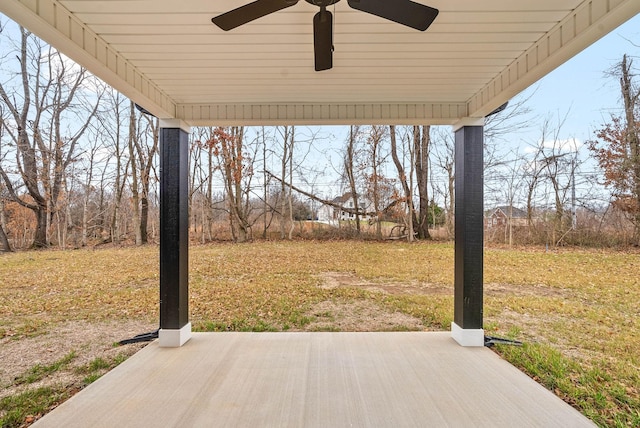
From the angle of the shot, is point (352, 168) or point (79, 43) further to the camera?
point (352, 168)

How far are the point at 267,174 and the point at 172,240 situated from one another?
4065mm

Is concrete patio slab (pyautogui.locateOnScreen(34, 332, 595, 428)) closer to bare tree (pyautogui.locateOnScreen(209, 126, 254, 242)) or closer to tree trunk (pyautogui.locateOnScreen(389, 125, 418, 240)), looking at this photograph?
bare tree (pyautogui.locateOnScreen(209, 126, 254, 242))

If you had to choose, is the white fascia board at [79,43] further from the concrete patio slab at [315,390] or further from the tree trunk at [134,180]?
the tree trunk at [134,180]

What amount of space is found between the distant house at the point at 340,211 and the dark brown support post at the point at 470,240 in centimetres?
344

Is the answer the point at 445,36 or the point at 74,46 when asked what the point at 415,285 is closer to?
the point at 445,36

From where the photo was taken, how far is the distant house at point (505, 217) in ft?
19.3

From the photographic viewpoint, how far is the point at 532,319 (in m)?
4.10

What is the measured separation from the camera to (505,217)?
6.03 meters

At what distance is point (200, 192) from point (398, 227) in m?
4.18

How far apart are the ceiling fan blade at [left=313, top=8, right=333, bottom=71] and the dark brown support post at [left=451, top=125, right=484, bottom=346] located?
81.7 inches

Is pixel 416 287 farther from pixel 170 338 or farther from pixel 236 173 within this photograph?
pixel 236 173

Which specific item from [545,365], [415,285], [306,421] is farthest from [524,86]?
[415,285]

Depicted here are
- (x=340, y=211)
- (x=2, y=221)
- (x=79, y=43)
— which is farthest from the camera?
(x=340, y=211)

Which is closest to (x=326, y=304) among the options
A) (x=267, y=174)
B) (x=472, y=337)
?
(x=472, y=337)
